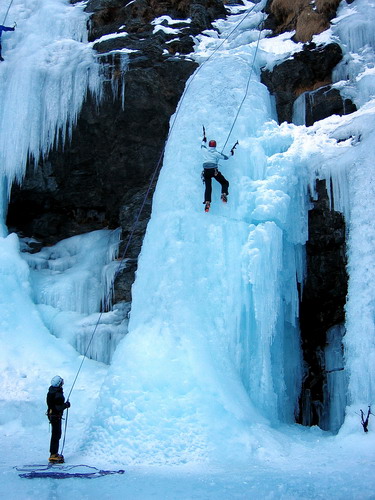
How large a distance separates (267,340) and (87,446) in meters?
3.01

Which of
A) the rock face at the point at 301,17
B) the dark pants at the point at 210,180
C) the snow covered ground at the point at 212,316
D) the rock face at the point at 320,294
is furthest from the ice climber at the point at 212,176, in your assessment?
the rock face at the point at 301,17

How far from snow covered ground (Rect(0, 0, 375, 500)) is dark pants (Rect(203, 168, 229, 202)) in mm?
282

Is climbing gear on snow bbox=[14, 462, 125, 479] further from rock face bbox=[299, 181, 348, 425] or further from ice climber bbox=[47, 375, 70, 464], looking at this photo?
rock face bbox=[299, 181, 348, 425]

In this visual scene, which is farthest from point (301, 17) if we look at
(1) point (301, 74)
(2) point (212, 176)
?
(2) point (212, 176)

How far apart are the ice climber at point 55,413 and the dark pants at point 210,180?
388 cm

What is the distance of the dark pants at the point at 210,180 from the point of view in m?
8.54

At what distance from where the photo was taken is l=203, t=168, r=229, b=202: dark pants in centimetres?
854

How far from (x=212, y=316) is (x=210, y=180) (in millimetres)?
2291

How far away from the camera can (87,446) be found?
21.5 ft

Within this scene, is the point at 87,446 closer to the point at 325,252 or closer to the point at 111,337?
the point at 111,337

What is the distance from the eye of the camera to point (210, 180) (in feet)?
28.3

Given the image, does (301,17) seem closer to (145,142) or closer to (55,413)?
(145,142)

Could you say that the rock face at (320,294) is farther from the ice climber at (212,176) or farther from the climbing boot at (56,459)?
the climbing boot at (56,459)

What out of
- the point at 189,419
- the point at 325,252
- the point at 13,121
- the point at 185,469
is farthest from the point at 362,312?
the point at 13,121
